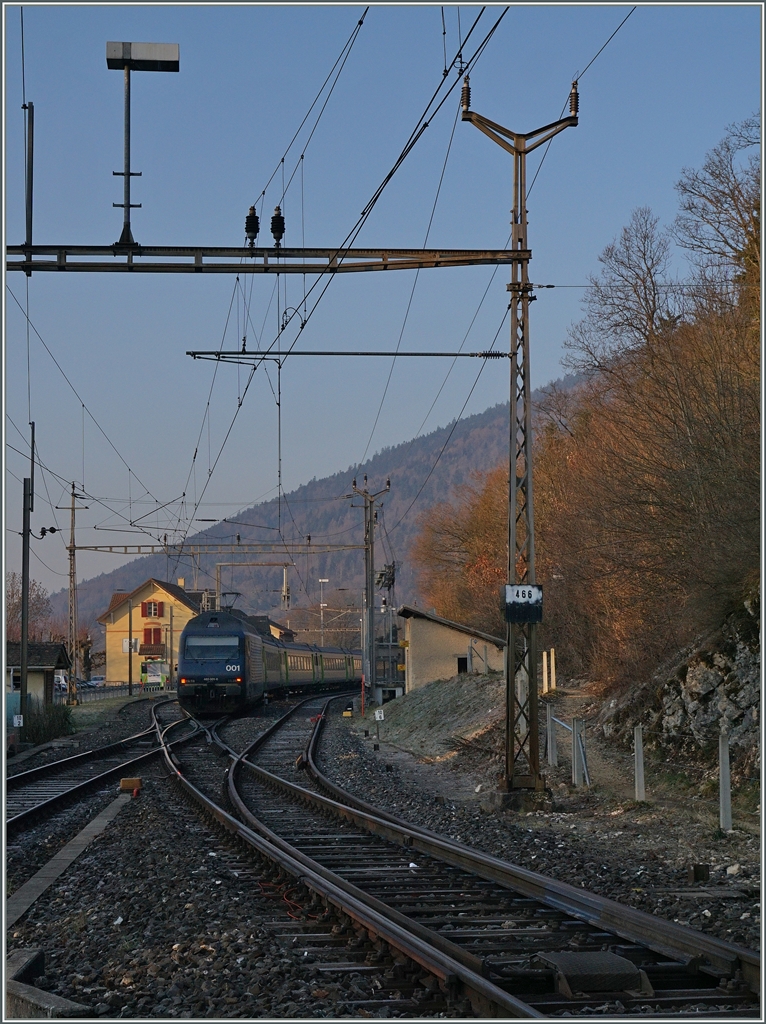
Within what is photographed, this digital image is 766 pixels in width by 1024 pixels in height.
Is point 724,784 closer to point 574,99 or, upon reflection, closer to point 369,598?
point 574,99

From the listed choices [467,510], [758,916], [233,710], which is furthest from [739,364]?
[467,510]

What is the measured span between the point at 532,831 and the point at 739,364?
30.3 ft

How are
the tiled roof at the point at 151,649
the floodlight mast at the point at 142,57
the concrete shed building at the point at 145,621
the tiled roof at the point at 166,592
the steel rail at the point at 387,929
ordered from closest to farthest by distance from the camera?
the steel rail at the point at 387,929, the floodlight mast at the point at 142,57, the tiled roof at the point at 151,649, the concrete shed building at the point at 145,621, the tiled roof at the point at 166,592

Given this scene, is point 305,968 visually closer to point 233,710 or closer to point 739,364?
point 739,364

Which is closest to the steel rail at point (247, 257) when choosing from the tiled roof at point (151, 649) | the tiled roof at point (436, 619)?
the tiled roof at point (436, 619)

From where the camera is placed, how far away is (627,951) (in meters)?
7.16

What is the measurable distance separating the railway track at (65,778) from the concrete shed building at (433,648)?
1209 centimetres

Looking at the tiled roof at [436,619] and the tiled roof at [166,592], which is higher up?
the tiled roof at [436,619]

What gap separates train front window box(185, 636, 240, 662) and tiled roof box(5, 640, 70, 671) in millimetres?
5297

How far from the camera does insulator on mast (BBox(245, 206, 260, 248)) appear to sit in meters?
14.8

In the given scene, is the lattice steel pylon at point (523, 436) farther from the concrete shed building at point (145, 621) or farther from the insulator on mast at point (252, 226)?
the concrete shed building at point (145, 621)

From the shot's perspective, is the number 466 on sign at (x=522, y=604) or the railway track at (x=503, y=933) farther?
the number 466 on sign at (x=522, y=604)

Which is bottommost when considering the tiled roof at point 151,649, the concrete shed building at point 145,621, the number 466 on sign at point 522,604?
the tiled roof at point 151,649

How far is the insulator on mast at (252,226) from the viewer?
14.8 m
